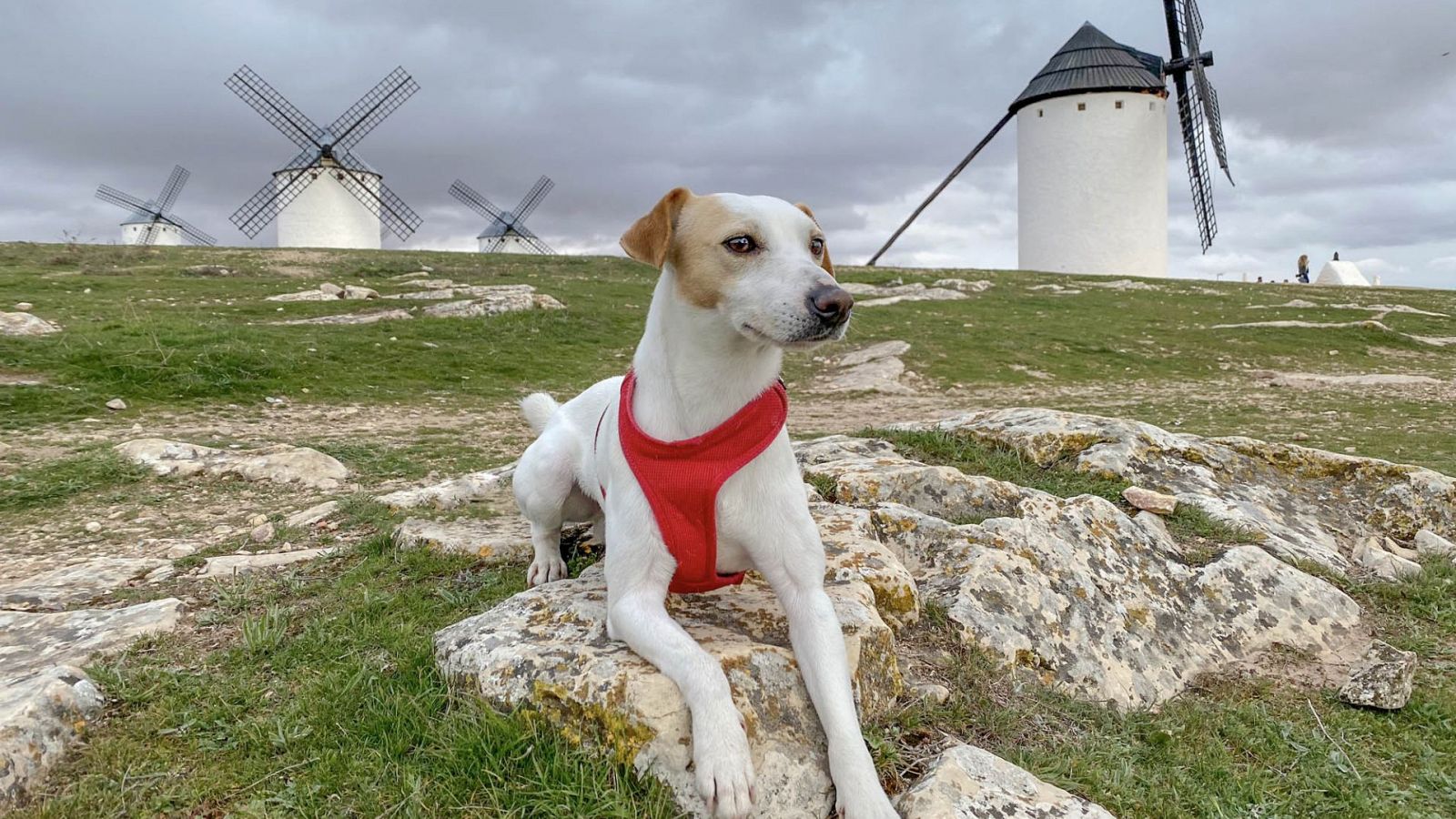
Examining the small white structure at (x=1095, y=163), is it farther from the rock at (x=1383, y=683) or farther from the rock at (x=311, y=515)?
the rock at (x=311, y=515)

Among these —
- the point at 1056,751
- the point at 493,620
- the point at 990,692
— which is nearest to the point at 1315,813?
the point at 1056,751

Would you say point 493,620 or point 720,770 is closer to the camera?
point 720,770

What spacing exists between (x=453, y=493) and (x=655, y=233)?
3.98 meters

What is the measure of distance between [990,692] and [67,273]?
107ft

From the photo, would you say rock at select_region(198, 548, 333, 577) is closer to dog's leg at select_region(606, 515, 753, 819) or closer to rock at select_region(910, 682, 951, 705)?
dog's leg at select_region(606, 515, 753, 819)

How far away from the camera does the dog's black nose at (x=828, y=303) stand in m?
2.99

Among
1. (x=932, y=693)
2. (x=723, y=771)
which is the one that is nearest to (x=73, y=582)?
(x=723, y=771)

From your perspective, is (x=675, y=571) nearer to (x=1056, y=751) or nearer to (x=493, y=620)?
(x=493, y=620)

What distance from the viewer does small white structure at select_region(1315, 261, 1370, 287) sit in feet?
160

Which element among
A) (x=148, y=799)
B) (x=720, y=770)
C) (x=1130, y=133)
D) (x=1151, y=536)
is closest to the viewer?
(x=720, y=770)

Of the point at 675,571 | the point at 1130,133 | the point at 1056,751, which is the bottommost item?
the point at 1056,751

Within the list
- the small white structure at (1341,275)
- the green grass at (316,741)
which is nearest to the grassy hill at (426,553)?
the green grass at (316,741)

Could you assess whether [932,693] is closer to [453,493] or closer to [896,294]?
[453,493]

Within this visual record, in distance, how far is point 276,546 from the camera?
573 cm
